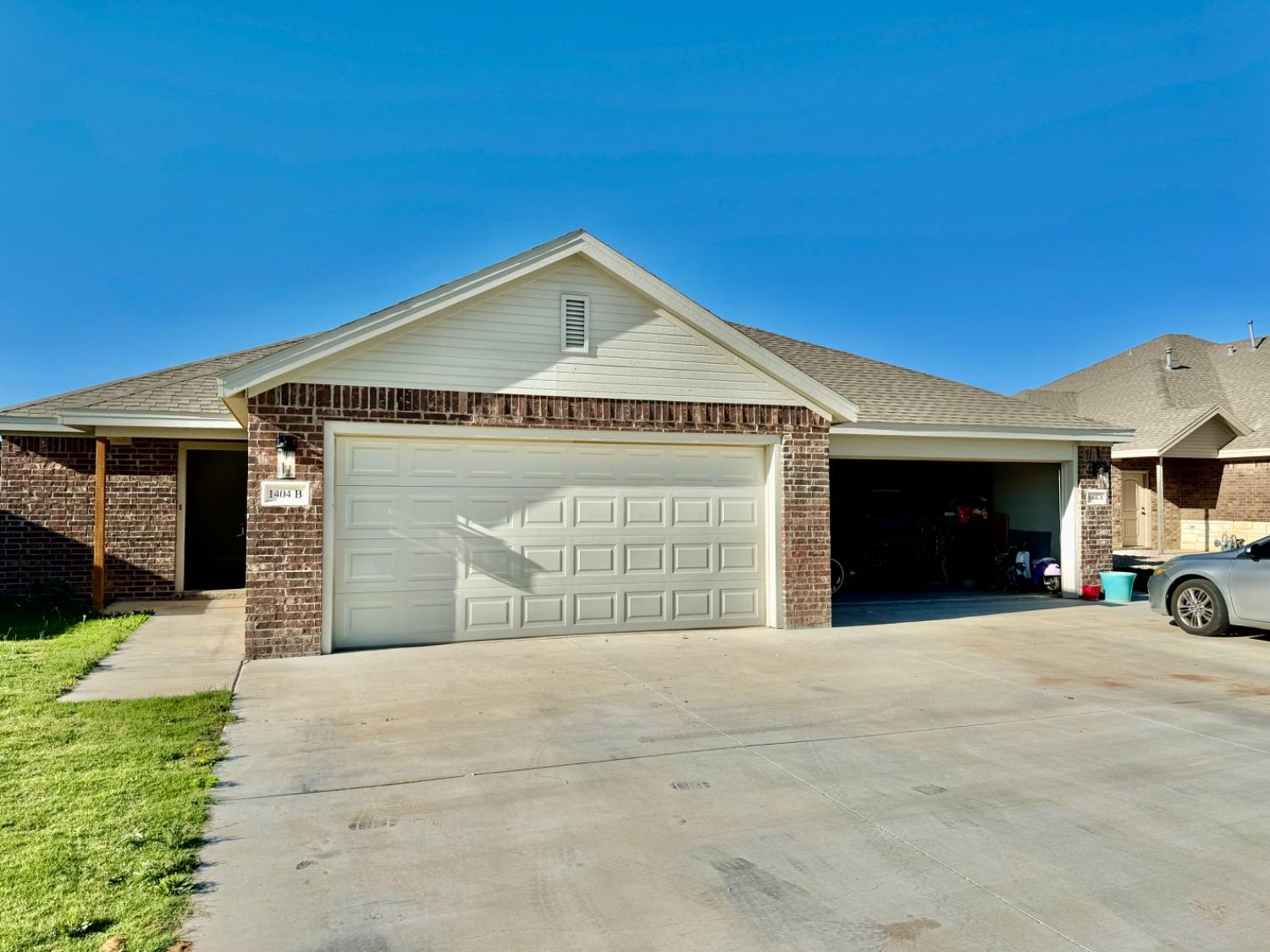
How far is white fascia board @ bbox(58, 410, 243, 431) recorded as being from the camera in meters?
11.5

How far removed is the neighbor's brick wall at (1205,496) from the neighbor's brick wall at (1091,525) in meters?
8.72

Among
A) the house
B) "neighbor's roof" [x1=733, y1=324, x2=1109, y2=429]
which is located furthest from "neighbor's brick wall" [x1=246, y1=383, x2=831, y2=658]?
"neighbor's roof" [x1=733, y1=324, x2=1109, y2=429]

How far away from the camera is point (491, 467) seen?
9.89 metres

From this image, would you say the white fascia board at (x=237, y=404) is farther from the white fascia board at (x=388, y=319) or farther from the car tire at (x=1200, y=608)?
the car tire at (x=1200, y=608)

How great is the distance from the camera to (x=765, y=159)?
75.8 ft

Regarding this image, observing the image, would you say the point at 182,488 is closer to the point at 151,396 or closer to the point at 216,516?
the point at 151,396

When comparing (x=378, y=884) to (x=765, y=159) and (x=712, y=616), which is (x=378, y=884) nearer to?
(x=712, y=616)

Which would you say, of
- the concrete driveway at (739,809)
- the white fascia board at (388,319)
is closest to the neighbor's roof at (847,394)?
the white fascia board at (388,319)

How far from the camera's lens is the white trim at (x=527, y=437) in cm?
903

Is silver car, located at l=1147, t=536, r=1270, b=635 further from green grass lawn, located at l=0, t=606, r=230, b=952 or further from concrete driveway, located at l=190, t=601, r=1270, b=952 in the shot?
green grass lawn, located at l=0, t=606, r=230, b=952

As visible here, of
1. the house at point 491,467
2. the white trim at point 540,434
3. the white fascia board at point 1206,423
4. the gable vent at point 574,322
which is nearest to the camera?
the house at point 491,467

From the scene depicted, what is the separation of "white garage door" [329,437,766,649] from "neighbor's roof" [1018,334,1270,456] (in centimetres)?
1516

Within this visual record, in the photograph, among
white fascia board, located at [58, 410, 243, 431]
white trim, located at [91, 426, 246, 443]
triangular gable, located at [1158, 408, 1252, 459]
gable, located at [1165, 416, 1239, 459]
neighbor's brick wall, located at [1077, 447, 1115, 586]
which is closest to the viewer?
white fascia board, located at [58, 410, 243, 431]

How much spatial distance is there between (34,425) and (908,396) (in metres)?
14.1
